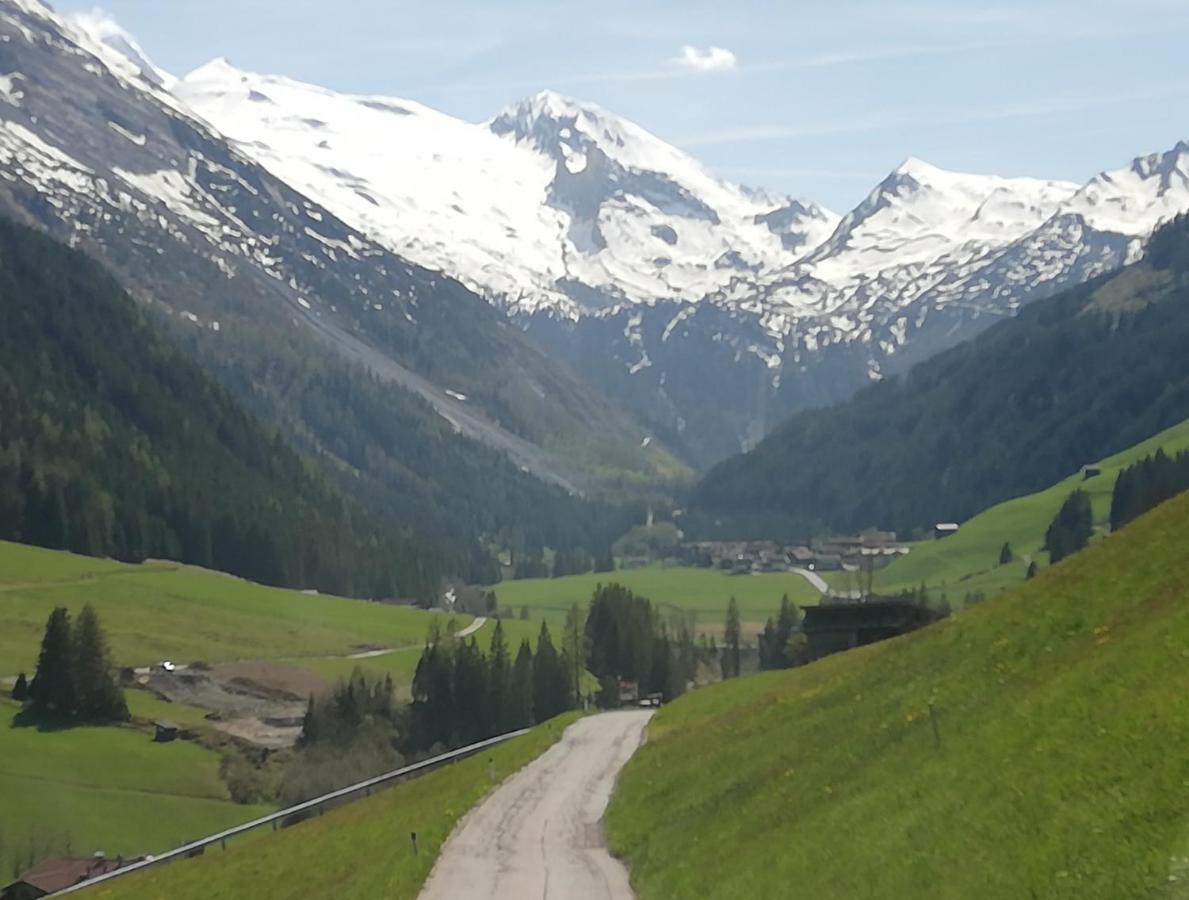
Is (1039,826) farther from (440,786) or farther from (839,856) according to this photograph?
(440,786)

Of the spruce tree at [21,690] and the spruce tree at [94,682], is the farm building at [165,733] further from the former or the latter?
the spruce tree at [21,690]

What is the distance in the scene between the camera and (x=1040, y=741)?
98.2 feet

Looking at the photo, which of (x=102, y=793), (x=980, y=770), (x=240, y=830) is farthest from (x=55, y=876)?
(x=980, y=770)

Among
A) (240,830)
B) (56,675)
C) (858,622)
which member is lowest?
(240,830)

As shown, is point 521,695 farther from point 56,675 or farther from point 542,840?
point 542,840

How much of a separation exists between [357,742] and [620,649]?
44.9 m

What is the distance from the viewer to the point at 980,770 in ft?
101

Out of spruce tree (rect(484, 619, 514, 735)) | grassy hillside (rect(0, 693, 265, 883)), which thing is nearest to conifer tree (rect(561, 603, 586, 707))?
spruce tree (rect(484, 619, 514, 735))

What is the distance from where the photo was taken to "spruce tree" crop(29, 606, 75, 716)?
514 ft

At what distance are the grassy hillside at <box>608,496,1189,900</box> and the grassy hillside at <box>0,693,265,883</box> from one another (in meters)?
76.6

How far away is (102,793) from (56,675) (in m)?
23.5

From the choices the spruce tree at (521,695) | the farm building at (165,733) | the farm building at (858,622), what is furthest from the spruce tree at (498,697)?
the farm building at (858,622)

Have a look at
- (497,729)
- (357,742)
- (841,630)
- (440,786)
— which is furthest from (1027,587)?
(497,729)

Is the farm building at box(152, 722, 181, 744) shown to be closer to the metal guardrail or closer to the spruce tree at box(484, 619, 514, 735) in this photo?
the spruce tree at box(484, 619, 514, 735)
